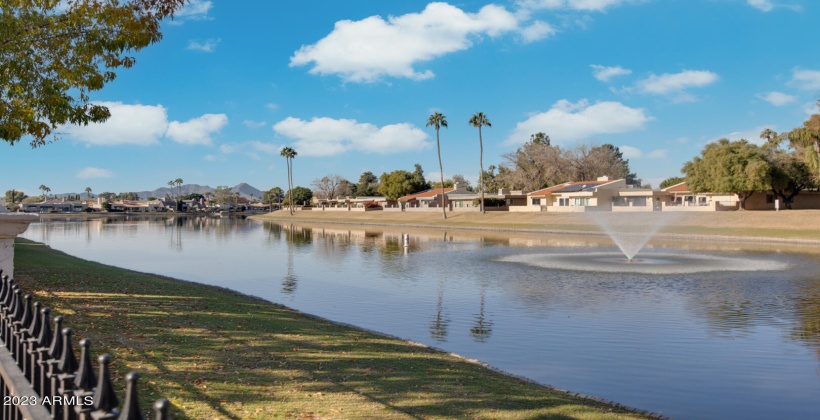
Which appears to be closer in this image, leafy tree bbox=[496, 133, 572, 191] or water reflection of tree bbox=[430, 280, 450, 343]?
water reflection of tree bbox=[430, 280, 450, 343]

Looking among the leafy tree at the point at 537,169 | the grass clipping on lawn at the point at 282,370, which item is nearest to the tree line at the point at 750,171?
the leafy tree at the point at 537,169

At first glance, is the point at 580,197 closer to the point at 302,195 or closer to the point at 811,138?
the point at 811,138

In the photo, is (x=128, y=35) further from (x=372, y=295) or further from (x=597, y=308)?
(x=597, y=308)

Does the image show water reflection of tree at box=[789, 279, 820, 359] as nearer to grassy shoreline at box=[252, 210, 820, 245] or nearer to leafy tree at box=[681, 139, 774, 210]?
grassy shoreline at box=[252, 210, 820, 245]

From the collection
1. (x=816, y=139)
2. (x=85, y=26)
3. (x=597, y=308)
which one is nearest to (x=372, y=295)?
(x=597, y=308)

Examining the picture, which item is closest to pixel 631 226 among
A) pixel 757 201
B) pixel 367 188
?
pixel 757 201

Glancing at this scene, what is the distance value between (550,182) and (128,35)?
386 feet

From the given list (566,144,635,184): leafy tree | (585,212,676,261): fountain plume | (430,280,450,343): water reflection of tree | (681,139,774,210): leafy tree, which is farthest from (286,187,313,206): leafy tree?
(430,280,450,343): water reflection of tree

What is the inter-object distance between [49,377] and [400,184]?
146 metres

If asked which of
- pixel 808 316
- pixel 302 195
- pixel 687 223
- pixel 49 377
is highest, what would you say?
pixel 302 195

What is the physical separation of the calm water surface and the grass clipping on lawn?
209 cm

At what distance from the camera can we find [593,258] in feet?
114

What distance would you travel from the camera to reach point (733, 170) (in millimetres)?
76375

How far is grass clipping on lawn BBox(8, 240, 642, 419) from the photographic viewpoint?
24.5 ft
